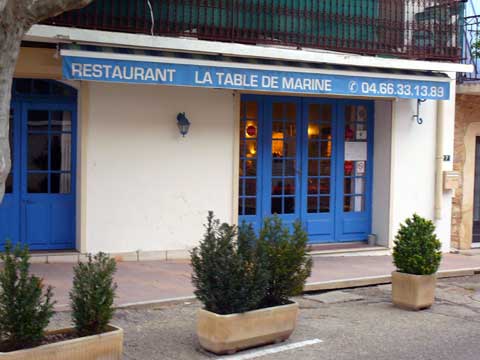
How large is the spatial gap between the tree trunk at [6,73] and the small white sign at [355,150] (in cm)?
829

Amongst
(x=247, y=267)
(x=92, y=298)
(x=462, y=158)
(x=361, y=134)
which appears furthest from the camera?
(x=462, y=158)

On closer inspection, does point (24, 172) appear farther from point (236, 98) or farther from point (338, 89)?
point (338, 89)

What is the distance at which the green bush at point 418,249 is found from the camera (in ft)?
30.0

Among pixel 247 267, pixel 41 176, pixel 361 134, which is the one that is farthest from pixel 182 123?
pixel 247 267

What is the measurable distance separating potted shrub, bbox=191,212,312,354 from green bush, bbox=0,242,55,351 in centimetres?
163

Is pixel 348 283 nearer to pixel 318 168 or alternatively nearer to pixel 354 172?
pixel 318 168

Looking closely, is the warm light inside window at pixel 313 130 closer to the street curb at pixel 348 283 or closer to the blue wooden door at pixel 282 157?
the blue wooden door at pixel 282 157

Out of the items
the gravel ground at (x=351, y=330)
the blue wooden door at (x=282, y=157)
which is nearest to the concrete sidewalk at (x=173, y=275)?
the gravel ground at (x=351, y=330)

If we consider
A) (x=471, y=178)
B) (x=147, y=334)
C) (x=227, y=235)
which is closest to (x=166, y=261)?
(x=147, y=334)

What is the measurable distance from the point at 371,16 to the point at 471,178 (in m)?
3.93

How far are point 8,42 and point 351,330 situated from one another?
15.4ft

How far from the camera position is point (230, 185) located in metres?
12.2

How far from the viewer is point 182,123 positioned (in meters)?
11.6

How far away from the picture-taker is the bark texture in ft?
19.8
